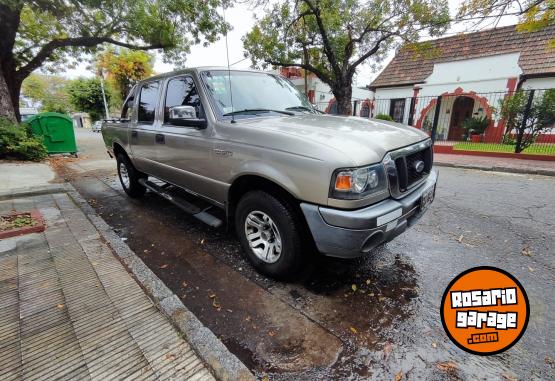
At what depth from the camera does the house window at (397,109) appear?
1719 cm

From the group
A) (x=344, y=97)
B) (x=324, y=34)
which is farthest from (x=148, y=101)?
(x=344, y=97)

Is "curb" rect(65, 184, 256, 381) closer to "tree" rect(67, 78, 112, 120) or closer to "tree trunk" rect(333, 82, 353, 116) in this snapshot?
"tree trunk" rect(333, 82, 353, 116)

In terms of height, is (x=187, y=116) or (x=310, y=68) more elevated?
(x=310, y=68)

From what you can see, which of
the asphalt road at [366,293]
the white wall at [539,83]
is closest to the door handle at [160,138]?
the asphalt road at [366,293]

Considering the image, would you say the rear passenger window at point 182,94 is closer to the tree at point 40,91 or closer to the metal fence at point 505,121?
the metal fence at point 505,121

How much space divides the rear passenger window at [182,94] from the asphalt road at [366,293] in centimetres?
162

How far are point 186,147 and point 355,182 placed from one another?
209 centimetres

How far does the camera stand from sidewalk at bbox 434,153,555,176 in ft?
25.1

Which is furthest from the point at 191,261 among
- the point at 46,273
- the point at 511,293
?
the point at 511,293

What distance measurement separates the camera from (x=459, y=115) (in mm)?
17000

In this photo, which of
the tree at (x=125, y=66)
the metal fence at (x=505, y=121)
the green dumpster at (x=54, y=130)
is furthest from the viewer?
the tree at (x=125, y=66)

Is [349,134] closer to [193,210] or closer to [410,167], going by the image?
[410,167]

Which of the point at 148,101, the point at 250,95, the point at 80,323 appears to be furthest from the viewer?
the point at 148,101

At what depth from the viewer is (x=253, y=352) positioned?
6.48 feet
